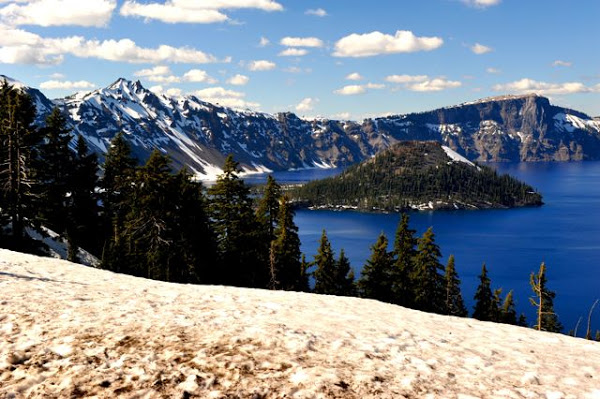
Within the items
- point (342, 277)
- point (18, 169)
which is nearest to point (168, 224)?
point (18, 169)

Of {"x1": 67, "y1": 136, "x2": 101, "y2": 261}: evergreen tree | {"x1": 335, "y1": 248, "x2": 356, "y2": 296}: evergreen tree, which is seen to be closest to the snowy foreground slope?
{"x1": 67, "y1": 136, "x2": 101, "y2": 261}: evergreen tree

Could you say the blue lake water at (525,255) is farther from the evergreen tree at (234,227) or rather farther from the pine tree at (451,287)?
the evergreen tree at (234,227)

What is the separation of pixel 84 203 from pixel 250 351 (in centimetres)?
4183

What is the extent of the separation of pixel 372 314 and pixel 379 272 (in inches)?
1425

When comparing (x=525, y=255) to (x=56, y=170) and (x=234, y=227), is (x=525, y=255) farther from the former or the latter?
(x=56, y=170)

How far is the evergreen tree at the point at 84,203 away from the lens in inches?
1676

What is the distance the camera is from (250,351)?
27.9ft

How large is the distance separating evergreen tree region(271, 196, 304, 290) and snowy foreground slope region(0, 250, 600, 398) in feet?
96.6

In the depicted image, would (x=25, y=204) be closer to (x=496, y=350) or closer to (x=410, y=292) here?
(x=496, y=350)

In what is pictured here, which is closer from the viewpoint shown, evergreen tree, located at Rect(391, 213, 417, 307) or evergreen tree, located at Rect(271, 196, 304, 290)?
evergreen tree, located at Rect(271, 196, 304, 290)

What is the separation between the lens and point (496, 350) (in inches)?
429

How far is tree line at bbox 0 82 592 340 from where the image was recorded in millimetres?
31297

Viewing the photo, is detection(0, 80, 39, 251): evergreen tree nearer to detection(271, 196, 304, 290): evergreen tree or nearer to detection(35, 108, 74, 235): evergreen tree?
detection(35, 108, 74, 235): evergreen tree

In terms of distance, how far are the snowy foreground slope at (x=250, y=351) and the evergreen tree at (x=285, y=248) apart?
29.4m
